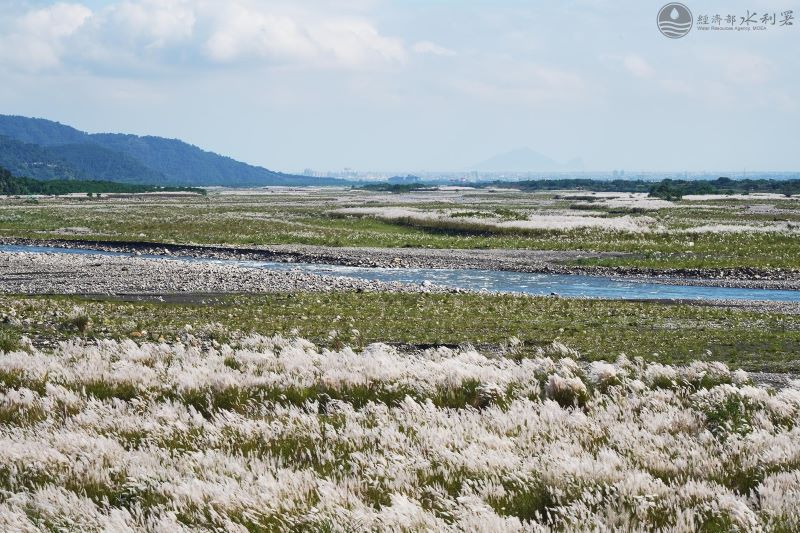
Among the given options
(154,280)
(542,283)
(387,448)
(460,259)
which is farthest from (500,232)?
(387,448)

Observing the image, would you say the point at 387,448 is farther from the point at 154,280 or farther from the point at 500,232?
the point at 500,232

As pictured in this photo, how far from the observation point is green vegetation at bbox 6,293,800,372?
68.6 ft

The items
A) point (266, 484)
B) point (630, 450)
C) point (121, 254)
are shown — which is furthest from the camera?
point (121, 254)

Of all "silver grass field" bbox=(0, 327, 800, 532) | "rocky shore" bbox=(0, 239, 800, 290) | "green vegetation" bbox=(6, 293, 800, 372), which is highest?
"silver grass field" bbox=(0, 327, 800, 532)

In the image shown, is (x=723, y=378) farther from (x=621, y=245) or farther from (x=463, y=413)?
(x=621, y=245)

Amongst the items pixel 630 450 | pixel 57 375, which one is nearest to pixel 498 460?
pixel 630 450

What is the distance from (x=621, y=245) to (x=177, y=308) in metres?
36.7

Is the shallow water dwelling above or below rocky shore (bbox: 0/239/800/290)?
below

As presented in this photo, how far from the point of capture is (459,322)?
2584cm

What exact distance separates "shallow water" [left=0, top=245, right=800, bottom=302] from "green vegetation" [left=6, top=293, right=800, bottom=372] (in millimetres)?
4885

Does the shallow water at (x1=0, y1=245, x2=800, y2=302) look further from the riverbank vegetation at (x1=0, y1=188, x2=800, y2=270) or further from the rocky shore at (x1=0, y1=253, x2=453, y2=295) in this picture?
the riverbank vegetation at (x1=0, y1=188, x2=800, y2=270)

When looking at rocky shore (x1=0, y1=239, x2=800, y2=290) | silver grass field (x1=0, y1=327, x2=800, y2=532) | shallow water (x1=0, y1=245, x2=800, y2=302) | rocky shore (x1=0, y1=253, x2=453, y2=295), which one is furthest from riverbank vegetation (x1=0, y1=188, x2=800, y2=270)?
silver grass field (x1=0, y1=327, x2=800, y2=532)

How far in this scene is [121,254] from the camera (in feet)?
181

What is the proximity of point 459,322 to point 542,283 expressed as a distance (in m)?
16.5
